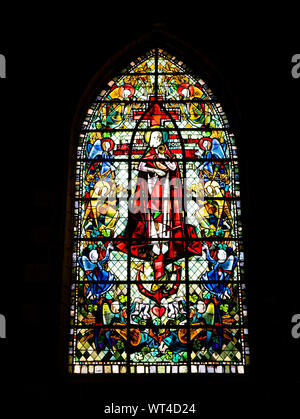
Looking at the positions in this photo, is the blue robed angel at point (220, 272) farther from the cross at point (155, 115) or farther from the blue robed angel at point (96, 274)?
the cross at point (155, 115)

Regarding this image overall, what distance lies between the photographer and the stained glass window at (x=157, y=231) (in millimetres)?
6016

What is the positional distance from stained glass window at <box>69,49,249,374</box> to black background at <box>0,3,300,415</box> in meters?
0.20

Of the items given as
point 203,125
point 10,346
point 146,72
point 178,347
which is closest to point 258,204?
point 203,125

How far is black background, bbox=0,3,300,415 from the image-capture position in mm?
5727

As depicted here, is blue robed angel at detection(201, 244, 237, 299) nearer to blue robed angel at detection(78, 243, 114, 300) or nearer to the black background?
the black background

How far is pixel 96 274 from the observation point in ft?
20.7

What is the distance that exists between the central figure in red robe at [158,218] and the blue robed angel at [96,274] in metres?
0.23

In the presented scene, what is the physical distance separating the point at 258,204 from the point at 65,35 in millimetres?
2890

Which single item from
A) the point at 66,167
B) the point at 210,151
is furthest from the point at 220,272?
the point at 66,167

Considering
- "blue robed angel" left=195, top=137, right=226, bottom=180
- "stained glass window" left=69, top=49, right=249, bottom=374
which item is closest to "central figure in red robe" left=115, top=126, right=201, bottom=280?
"stained glass window" left=69, top=49, right=249, bottom=374

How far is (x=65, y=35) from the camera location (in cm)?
701

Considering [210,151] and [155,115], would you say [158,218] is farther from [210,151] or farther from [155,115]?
[155,115]
